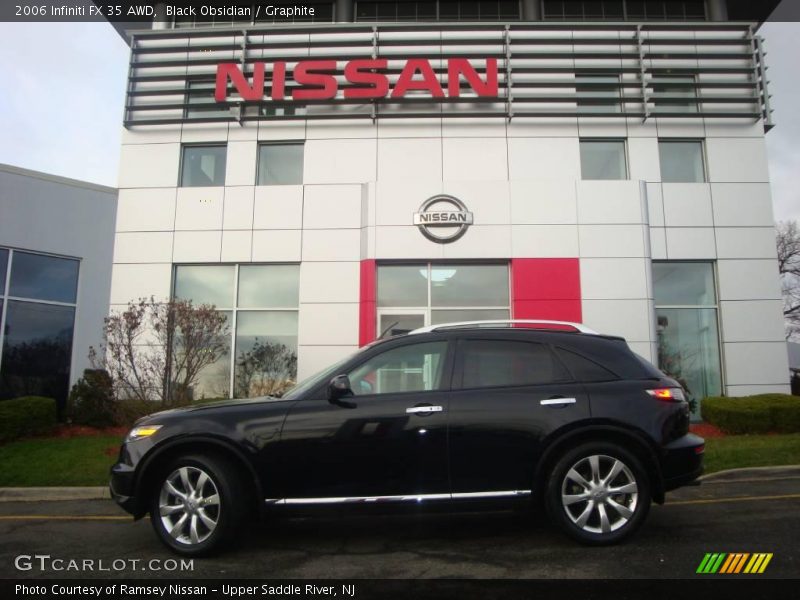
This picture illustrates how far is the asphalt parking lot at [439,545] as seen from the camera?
4035 mm

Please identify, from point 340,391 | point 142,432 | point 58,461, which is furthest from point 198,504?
point 58,461

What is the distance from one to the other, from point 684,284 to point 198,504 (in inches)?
457

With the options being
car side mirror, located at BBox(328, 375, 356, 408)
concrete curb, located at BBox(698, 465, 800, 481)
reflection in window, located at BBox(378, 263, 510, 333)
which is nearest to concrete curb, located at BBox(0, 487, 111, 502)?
car side mirror, located at BBox(328, 375, 356, 408)

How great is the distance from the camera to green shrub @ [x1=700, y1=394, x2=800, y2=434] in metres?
10.4

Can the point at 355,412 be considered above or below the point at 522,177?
below

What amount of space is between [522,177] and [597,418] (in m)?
9.40

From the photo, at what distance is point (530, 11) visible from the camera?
49.9 ft

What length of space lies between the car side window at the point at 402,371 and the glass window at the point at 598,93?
10519 millimetres

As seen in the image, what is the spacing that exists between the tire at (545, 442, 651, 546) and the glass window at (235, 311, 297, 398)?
28.4 ft

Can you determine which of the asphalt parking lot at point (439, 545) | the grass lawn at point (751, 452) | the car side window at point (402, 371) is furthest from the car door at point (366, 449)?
the grass lawn at point (751, 452)

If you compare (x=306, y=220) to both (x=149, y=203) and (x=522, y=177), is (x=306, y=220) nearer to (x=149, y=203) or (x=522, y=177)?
(x=149, y=203)

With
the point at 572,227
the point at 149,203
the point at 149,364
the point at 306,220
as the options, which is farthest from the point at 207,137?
the point at 572,227

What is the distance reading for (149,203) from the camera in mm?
13375

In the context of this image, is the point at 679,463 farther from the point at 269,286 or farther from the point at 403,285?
the point at 269,286
